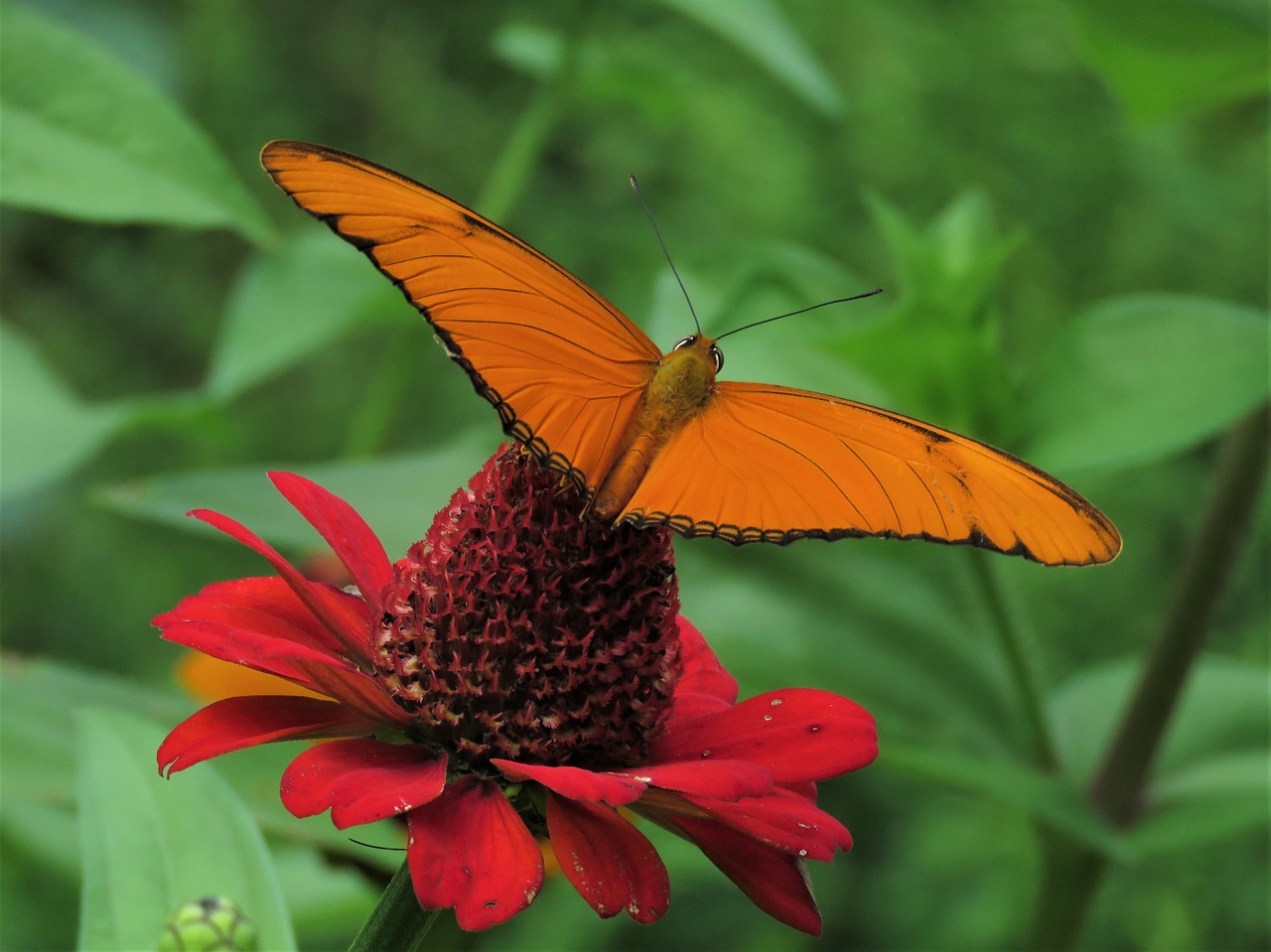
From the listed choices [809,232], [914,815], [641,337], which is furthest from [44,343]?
[641,337]

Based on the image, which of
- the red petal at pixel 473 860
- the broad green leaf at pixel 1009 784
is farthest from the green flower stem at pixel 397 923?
the broad green leaf at pixel 1009 784

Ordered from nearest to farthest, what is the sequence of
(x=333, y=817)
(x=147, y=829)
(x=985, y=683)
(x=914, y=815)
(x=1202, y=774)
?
(x=333, y=817), (x=147, y=829), (x=1202, y=774), (x=985, y=683), (x=914, y=815)

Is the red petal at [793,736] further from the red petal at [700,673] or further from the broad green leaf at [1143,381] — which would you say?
the broad green leaf at [1143,381]

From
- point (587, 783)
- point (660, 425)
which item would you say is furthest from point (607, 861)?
point (660, 425)

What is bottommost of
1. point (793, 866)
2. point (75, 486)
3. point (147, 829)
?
point (147, 829)

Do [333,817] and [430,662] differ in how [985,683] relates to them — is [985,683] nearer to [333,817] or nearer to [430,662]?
[430,662]
